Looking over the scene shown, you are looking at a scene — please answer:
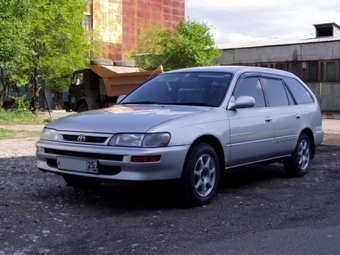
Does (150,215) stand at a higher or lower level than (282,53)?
lower

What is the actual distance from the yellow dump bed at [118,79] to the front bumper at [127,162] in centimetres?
1517

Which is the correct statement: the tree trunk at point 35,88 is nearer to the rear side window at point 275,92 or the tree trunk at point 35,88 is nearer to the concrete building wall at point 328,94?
the rear side window at point 275,92

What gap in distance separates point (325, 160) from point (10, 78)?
60.1 ft

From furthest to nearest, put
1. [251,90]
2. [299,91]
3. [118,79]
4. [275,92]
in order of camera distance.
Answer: [118,79] → [299,91] → [275,92] → [251,90]

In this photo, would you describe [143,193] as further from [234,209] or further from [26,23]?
[26,23]

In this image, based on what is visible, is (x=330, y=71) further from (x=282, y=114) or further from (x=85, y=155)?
(x=85, y=155)

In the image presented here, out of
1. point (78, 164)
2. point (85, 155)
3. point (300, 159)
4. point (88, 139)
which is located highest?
point (88, 139)

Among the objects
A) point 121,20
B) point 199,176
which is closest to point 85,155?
point 199,176

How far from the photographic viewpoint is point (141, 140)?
213 inches

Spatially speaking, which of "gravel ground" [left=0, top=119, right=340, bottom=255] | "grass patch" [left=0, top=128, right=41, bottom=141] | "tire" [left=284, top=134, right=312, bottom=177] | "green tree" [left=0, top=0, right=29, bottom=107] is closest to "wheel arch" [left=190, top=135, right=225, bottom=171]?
"gravel ground" [left=0, top=119, right=340, bottom=255]

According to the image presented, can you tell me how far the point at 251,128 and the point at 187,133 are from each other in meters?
1.36

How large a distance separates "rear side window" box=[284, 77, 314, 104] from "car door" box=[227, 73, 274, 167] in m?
1.04

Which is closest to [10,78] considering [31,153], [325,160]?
[31,153]

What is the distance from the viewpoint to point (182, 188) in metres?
5.73
